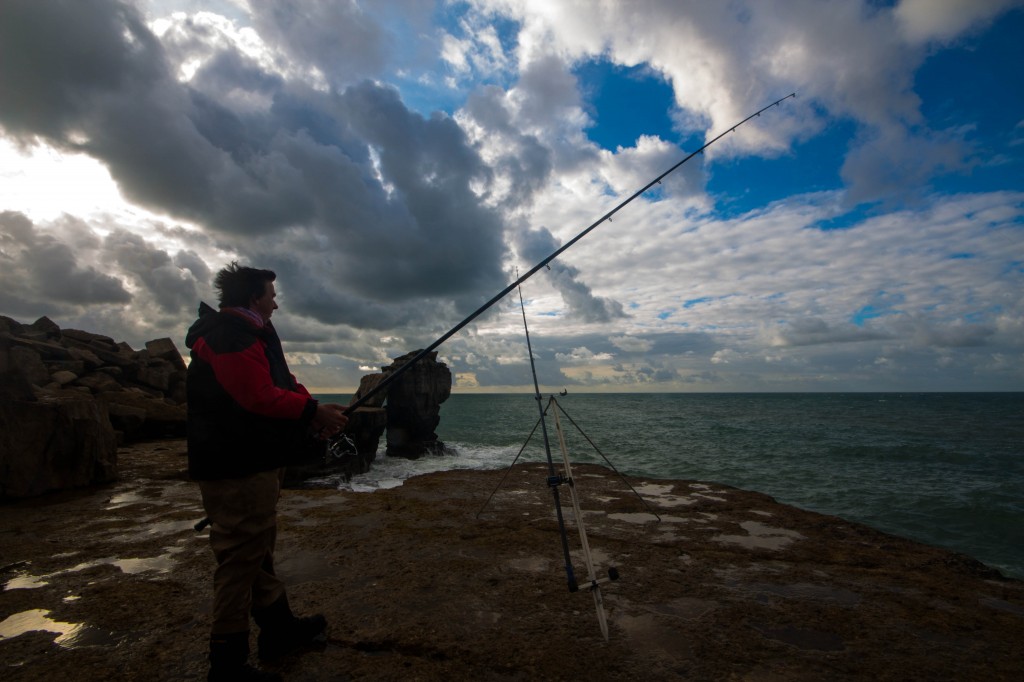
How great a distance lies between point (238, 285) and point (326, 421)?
3.75 feet

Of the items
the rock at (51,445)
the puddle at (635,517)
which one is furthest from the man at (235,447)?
the rock at (51,445)

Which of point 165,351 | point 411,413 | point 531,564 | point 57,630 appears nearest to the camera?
point 57,630

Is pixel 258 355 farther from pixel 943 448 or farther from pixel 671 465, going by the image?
pixel 943 448

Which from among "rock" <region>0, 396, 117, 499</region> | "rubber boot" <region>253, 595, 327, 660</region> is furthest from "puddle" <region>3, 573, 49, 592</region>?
"rock" <region>0, 396, 117, 499</region>

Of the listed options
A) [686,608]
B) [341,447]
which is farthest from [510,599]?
[341,447]

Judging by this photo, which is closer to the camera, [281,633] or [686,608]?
[281,633]

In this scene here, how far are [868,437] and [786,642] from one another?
127 ft

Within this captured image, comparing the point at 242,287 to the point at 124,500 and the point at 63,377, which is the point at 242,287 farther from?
the point at 63,377

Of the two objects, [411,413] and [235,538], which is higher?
[235,538]

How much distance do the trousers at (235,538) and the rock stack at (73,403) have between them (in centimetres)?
811

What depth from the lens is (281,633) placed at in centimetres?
333

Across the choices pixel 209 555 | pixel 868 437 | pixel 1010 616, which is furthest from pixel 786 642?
pixel 868 437

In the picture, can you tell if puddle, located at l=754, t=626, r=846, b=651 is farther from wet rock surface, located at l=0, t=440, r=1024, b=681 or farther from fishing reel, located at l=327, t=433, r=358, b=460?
fishing reel, located at l=327, t=433, r=358, b=460

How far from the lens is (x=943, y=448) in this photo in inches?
1069
